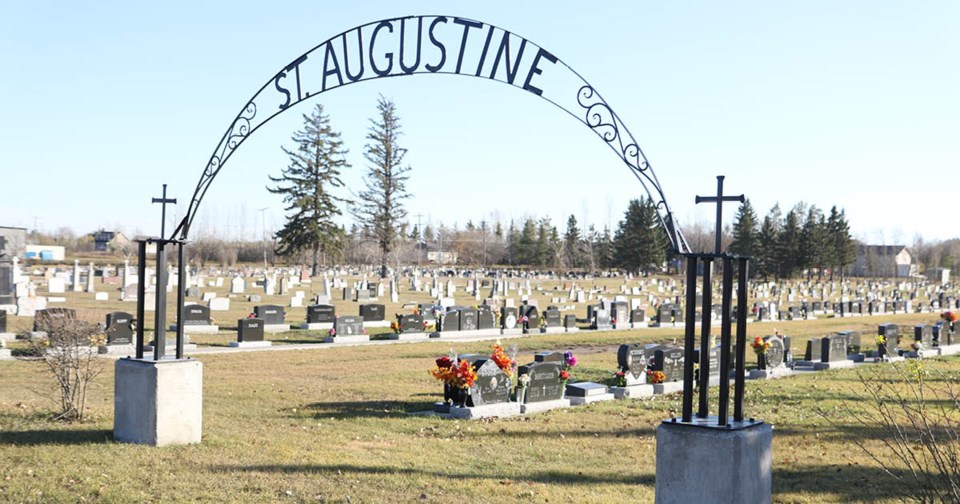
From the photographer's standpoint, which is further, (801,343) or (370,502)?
(801,343)

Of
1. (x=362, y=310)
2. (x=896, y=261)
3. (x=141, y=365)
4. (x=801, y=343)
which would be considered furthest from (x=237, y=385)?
(x=896, y=261)

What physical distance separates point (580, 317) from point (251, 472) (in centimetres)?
3166

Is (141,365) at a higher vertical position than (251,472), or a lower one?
higher

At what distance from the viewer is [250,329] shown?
2442 centimetres

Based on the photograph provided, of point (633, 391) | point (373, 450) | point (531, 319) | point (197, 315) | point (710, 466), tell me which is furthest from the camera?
point (531, 319)

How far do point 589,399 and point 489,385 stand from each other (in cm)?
277

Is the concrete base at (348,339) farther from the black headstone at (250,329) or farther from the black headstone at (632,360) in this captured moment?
the black headstone at (632,360)

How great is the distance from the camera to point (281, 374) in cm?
1870

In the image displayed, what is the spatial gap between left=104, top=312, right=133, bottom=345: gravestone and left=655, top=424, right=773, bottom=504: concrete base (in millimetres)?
18770

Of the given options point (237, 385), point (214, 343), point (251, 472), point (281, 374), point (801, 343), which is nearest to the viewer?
point (251, 472)

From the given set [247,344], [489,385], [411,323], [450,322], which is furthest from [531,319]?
[489,385]

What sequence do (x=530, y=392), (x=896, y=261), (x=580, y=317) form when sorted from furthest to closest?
(x=896, y=261), (x=580, y=317), (x=530, y=392)

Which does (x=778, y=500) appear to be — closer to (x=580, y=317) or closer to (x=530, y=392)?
(x=530, y=392)

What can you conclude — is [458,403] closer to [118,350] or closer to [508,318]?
[118,350]
